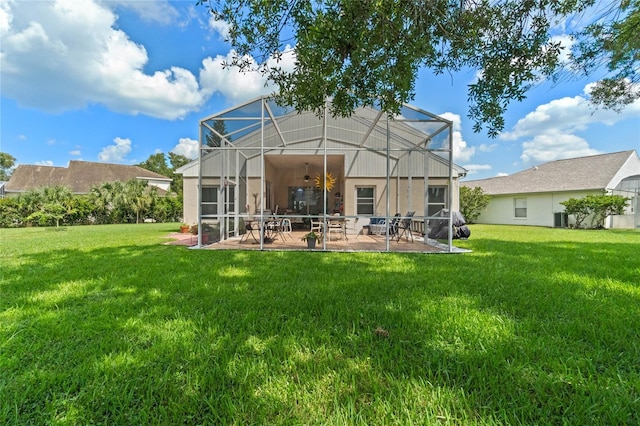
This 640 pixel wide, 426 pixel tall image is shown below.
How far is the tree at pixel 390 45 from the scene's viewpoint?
2.72 meters

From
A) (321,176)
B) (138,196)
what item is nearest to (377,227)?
(321,176)

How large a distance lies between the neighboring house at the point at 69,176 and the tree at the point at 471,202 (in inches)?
944

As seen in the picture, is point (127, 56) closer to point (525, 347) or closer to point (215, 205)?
point (215, 205)

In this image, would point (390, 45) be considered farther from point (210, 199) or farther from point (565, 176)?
point (565, 176)

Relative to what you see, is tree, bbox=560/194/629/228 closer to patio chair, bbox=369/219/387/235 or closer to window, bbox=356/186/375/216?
window, bbox=356/186/375/216

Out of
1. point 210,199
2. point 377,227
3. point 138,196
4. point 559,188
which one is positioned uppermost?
point 559,188

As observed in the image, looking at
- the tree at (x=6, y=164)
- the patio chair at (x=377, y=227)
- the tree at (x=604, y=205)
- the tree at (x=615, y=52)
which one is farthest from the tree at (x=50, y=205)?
the tree at (x=6, y=164)

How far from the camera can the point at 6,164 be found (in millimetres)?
43250

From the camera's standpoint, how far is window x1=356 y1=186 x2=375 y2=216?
12.2 metres

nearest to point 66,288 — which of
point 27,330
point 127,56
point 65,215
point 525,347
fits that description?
point 27,330

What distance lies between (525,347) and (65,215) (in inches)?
907

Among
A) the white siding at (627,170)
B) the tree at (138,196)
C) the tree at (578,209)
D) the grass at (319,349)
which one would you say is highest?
the white siding at (627,170)

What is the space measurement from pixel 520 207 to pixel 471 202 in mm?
3100

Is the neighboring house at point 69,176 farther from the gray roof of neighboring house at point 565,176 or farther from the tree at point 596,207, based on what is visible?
the tree at point 596,207
